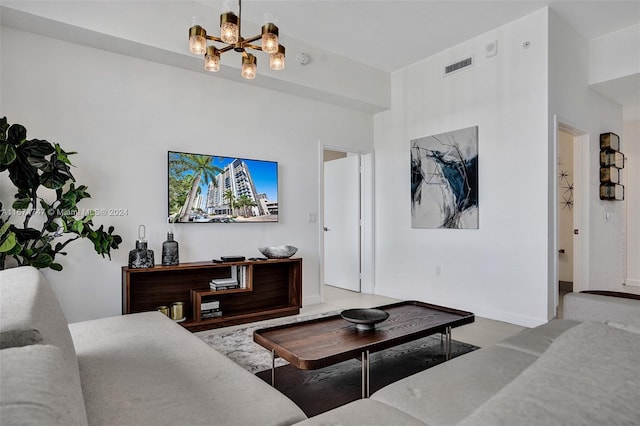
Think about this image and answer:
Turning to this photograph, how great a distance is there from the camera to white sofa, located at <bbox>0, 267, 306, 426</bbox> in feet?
2.14

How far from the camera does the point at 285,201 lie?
4707 millimetres

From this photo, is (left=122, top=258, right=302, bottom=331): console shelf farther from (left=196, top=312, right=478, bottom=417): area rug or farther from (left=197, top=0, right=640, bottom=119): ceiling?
(left=197, top=0, right=640, bottom=119): ceiling

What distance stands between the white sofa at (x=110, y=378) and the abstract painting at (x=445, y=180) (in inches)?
139

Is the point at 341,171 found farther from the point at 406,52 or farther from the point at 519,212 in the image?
the point at 519,212

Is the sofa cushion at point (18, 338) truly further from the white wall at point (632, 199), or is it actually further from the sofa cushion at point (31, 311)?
the white wall at point (632, 199)

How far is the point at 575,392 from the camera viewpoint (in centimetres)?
54

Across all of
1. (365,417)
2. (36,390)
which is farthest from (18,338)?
(365,417)

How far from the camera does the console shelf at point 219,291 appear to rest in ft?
11.8

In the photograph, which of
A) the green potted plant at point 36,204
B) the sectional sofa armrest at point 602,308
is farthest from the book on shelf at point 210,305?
the sectional sofa armrest at point 602,308

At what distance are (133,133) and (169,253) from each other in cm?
122

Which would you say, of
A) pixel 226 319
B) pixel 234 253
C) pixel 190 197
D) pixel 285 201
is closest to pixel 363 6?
pixel 285 201

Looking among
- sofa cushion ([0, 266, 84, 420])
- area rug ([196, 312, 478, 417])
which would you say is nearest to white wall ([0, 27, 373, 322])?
area rug ([196, 312, 478, 417])

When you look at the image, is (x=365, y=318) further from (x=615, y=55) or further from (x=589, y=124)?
(x=615, y=55)

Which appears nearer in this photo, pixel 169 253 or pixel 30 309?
pixel 30 309
